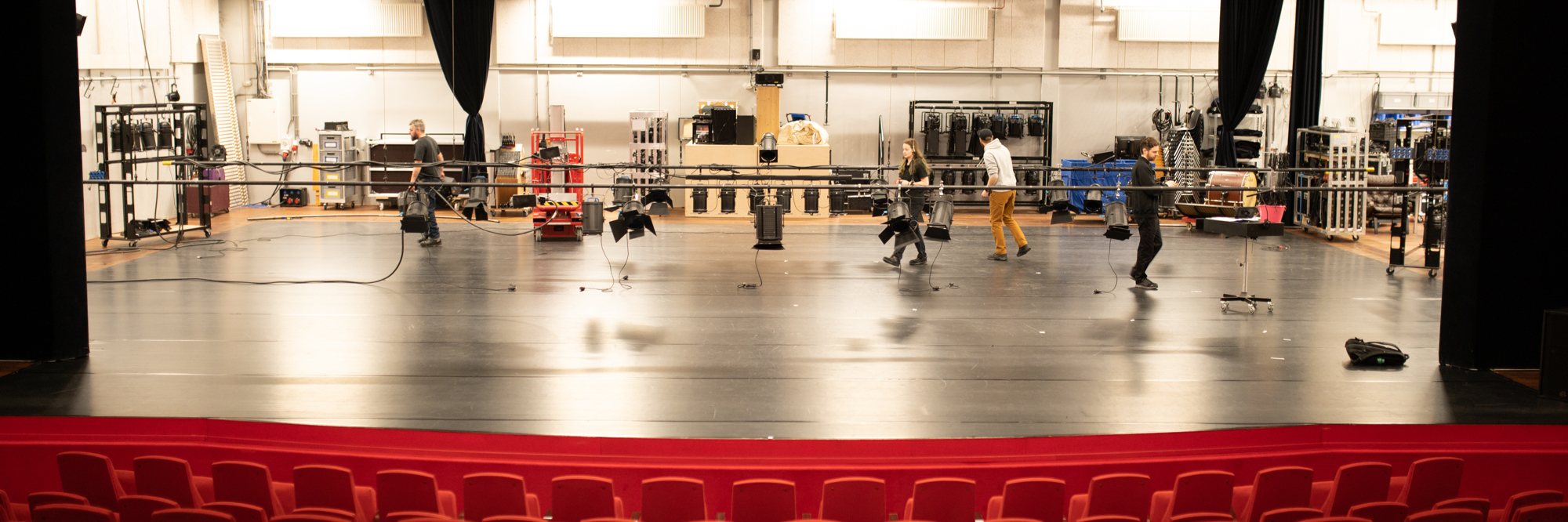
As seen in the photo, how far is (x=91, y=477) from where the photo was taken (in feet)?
Answer: 13.2

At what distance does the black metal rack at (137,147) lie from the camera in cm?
1156

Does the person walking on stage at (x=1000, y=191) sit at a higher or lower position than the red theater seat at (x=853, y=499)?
higher

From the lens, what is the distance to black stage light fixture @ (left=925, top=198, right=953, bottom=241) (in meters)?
8.97

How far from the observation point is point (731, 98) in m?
17.0

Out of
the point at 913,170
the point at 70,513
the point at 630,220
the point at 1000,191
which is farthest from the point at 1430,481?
the point at 913,170

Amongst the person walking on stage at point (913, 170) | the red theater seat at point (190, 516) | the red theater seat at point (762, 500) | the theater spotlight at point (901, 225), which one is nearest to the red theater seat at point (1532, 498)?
the red theater seat at point (762, 500)

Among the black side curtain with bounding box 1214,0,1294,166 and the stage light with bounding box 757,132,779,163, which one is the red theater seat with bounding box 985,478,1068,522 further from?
the black side curtain with bounding box 1214,0,1294,166

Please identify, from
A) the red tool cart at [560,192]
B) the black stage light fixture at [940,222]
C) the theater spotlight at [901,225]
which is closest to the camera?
the black stage light fixture at [940,222]

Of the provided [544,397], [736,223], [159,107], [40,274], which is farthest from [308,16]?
[544,397]

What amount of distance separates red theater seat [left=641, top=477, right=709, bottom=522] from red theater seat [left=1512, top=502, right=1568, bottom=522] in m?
2.69

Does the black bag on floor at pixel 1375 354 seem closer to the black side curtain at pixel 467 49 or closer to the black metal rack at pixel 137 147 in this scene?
the black metal rack at pixel 137 147

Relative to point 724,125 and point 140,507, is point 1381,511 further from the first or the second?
point 724,125

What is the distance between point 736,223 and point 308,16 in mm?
7558

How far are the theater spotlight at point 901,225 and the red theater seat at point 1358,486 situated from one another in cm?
529
